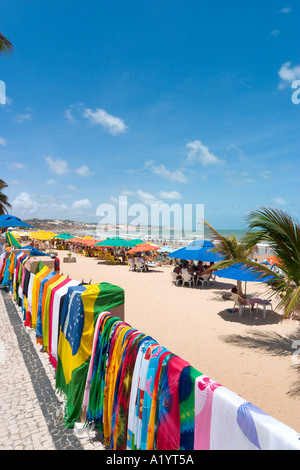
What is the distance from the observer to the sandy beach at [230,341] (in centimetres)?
418

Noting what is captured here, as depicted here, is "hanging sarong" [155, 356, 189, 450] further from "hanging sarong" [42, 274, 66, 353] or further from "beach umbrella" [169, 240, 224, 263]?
"beach umbrella" [169, 240, 224, 263]

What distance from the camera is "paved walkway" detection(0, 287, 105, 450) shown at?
9.57 ft

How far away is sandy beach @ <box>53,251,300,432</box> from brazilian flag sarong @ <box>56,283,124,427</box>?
2411mm

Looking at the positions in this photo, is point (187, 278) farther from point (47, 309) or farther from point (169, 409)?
point (169, 409)

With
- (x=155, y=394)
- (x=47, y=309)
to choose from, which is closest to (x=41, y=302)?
(x=47, y=309)

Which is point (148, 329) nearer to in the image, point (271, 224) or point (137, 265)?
point (271, 224)

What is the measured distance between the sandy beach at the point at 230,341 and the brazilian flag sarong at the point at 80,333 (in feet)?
7.91

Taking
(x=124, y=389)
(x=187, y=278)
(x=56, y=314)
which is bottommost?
(x=187, y=278)

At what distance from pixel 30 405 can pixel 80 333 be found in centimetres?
141

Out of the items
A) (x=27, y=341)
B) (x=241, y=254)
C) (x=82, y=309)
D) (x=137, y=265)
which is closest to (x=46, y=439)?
(x=82, y=309)

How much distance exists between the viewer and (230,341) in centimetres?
616

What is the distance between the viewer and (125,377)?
2369 mm

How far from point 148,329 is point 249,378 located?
2744mm

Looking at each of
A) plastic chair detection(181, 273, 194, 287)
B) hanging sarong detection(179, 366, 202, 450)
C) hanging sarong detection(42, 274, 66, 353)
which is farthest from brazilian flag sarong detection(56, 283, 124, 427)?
plastic chair detection(181, 273, 194, 287)
